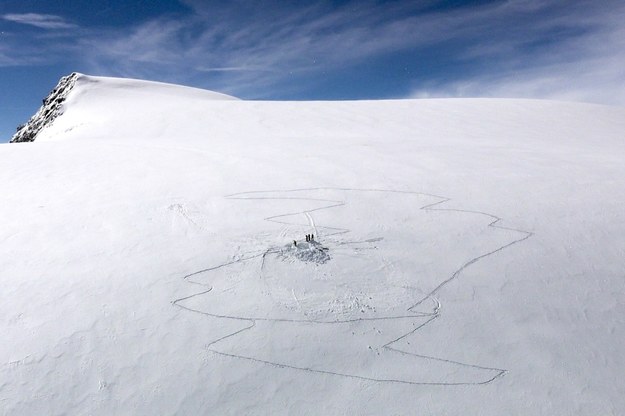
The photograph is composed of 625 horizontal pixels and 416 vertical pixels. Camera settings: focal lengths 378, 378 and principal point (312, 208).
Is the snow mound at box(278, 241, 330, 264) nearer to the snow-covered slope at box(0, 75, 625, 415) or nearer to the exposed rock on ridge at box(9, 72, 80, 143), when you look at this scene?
the snow-covered slope at box(0, 75, 625, 415)

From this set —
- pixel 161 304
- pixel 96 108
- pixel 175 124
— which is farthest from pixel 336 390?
pixel 96 108

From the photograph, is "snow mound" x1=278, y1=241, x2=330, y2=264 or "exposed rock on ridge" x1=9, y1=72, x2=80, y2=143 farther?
"exposed rock on ridge" x1=9, y1=72, x2=80, y2=143

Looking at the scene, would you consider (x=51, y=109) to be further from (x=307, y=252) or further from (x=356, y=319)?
(x=356, y=319)

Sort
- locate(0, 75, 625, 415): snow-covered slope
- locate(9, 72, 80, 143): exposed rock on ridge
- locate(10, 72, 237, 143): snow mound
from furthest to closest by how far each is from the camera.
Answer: locate(9, 72, 80, 143): exposed rock on ridge, locate(10, 72, 237, 143): snow mound, locate(0, 75, 625, 415): snow-covered slope

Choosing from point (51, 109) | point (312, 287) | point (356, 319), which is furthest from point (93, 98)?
point (356, 319)

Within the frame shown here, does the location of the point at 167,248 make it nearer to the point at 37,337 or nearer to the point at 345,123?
the point at 37,337

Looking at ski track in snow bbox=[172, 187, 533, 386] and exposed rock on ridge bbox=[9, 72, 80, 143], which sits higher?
exposed rock on ridge bbox=[9, 72, 80, 143]

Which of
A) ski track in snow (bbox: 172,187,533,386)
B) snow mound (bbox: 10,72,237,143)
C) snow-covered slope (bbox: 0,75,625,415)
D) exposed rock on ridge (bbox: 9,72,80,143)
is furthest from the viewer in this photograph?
exposed rock on ridge (bbox: 9,72,80,143)

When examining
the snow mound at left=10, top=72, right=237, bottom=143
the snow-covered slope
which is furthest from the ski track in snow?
the snow mound at left=10, top=72, right=237, bottom=143
